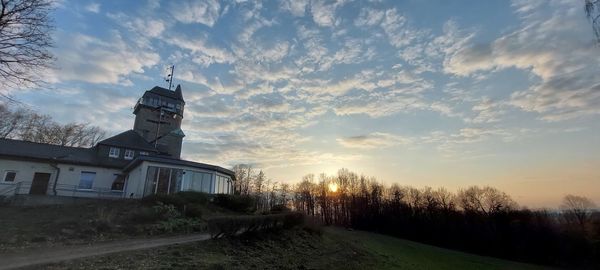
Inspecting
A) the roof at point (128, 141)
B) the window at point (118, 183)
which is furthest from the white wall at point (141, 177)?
the roof at point (128, 141)

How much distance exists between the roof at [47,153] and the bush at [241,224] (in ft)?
82.9

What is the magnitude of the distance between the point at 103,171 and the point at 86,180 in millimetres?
1679

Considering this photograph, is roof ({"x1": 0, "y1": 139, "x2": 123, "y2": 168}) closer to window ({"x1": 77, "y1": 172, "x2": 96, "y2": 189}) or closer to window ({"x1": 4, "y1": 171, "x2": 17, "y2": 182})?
window ({"x1": 77, "y1": 172, "x2": 96, "y2": 189})

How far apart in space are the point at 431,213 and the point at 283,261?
5188 cm

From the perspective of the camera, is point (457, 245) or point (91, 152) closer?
point (91, 152)

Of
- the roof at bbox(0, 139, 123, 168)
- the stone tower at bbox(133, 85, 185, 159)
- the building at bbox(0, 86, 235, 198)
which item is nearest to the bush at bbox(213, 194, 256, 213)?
the building at bbox(0, 86, 235, 198)

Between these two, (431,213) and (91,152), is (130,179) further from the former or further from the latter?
(431,213)

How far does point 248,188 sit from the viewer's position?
206 ft

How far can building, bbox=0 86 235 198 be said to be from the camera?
2647cm

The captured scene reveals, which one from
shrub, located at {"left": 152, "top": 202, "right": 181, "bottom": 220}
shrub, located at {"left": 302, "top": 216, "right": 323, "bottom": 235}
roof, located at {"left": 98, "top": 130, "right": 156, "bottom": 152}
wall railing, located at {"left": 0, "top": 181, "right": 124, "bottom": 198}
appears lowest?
shrub, located at {"left": 302, "top": 216, "right": 323, "bottom": 235}

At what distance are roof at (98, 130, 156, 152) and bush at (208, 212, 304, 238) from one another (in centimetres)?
2675

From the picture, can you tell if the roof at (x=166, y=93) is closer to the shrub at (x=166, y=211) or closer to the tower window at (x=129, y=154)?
the tower window at (x=129, y=154)

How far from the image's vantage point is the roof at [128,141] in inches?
1379

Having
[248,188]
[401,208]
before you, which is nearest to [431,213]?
[401,208]
